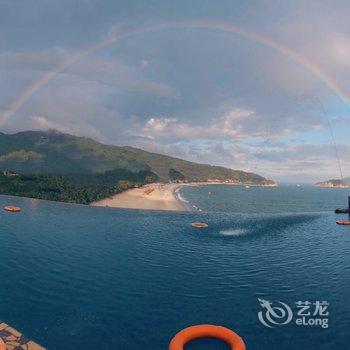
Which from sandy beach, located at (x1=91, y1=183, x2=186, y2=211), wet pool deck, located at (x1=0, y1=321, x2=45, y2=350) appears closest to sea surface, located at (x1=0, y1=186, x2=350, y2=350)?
wet pool deck, located at (x1=0, y1=321, x2=45, y2=350)

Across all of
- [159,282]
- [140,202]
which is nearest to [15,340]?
[159,282]

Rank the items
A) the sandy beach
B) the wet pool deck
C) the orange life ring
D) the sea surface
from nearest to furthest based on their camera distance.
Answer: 1. the wet pool deck
2. the orange life ring
3. the sea surface
4. the sandy beach

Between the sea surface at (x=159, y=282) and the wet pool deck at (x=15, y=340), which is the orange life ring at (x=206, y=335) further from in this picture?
the wet pool deck at (x=15, y=340)

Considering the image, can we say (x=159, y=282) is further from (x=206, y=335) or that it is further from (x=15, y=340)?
(x=15, y=340)

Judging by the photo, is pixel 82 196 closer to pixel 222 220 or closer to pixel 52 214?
pixel 52 214

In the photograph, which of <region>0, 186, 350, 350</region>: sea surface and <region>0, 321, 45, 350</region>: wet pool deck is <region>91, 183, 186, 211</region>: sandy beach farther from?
<region>0, 321, 45, 350</region>: wet pool deck

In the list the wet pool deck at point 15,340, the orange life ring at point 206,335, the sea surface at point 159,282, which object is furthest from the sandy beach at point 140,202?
the orange life ring at point 206,335
